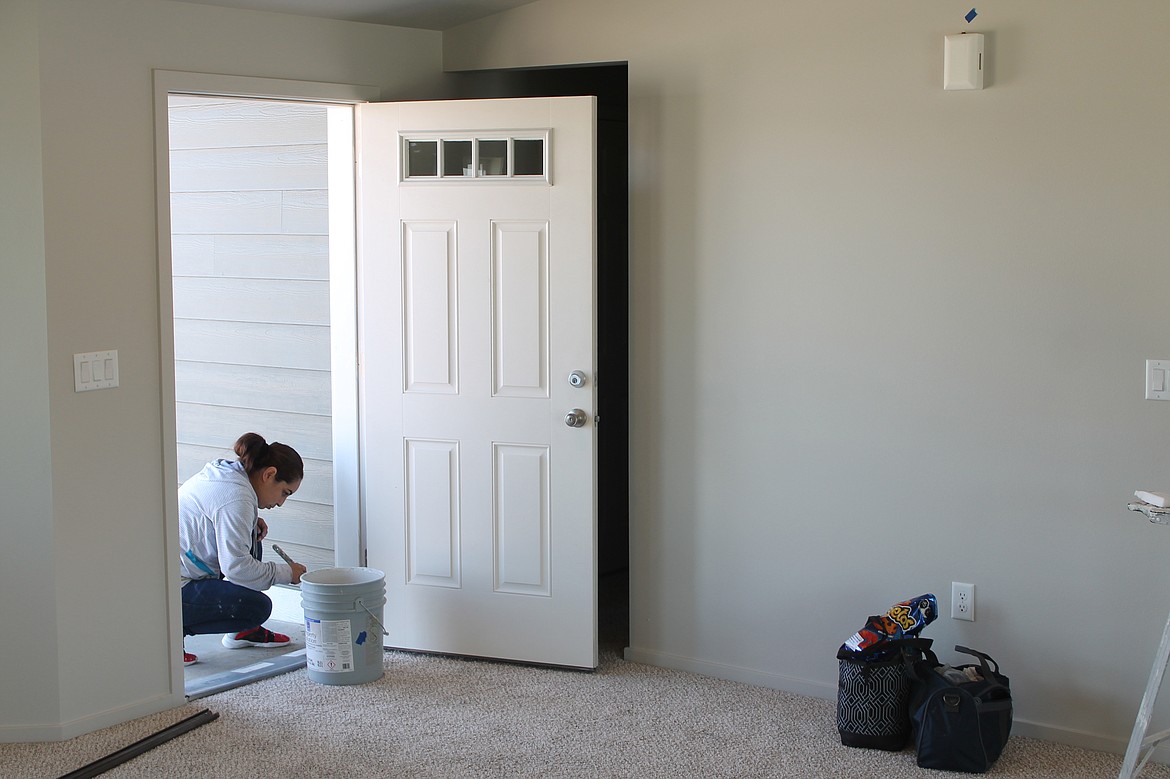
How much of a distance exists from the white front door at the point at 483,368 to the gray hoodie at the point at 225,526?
0.46 meters

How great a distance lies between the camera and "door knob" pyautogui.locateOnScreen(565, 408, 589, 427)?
3.69 m

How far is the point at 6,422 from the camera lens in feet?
10.4

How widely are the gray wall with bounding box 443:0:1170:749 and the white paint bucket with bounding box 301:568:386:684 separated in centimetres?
92

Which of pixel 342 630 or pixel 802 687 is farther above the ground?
pixel 342 630

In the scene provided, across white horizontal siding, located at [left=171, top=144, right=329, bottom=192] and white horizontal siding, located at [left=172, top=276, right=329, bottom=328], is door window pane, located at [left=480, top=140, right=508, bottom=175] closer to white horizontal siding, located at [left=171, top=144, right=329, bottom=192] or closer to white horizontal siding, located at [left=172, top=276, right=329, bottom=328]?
white horizontal siding, located at [left=171, top=144, right=329, bottom=192]

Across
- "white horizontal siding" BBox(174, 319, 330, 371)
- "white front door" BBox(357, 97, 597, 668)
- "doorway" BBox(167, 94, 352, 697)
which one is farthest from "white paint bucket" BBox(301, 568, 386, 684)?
"white horizontal siding" BBox(174, 319, 330, 371)

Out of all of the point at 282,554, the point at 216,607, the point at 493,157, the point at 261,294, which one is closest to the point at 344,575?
the point at 282,554

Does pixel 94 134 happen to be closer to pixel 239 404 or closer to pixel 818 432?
pixel 239 404

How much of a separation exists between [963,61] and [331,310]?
7.70ft

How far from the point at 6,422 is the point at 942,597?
110 inches

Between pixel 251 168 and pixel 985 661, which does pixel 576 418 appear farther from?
pixel 251 168

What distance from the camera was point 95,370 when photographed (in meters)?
3.21

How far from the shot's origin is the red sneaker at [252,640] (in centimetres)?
411

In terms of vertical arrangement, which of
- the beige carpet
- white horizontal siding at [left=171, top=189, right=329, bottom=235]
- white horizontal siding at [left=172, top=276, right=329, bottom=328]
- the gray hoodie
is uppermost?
white horizontal siding at [left=171, top=189, right=329, bottom=235]
